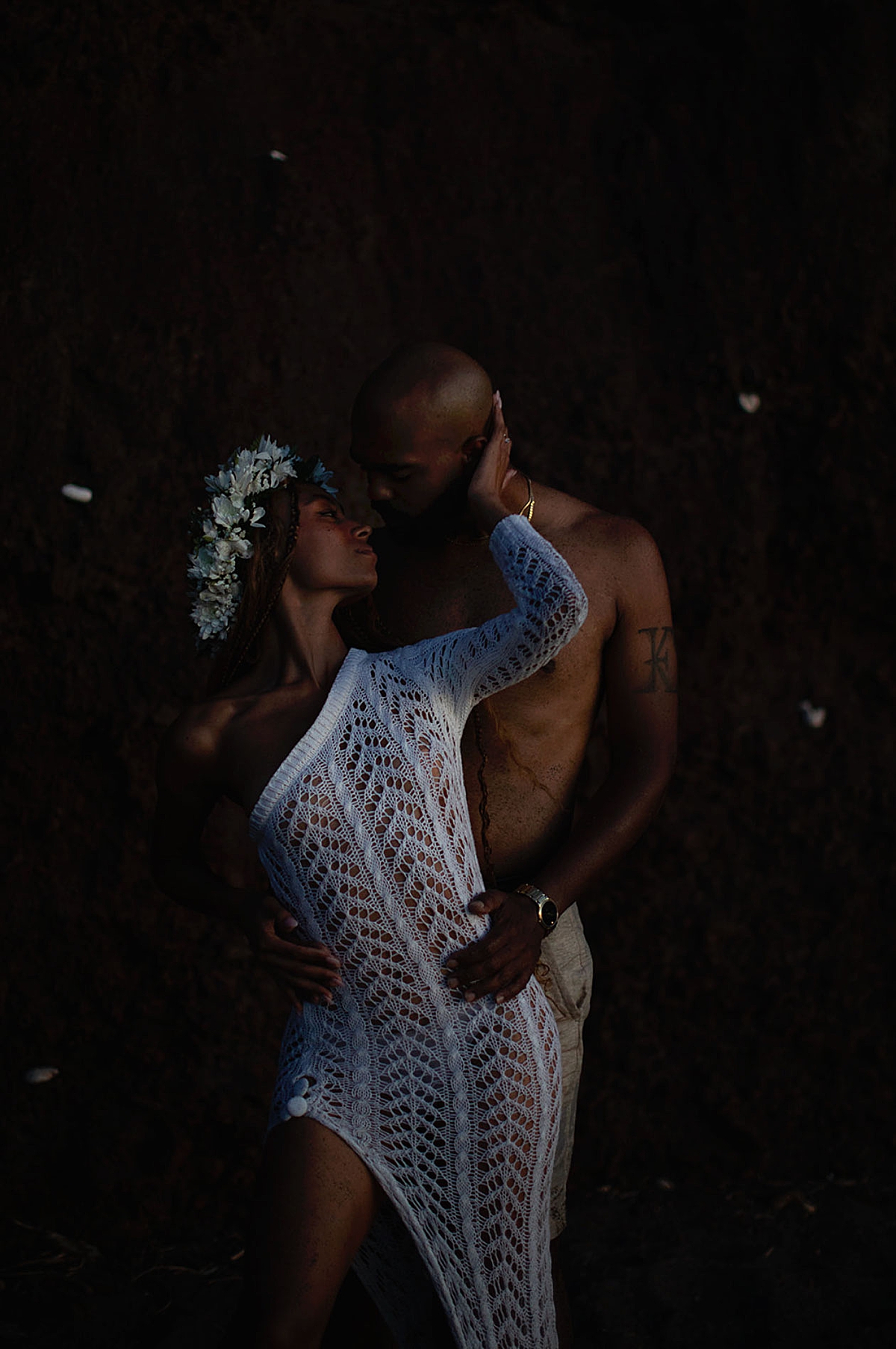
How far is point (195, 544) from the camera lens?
97.1 inches

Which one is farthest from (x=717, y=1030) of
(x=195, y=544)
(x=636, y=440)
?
(x=195, y=544)

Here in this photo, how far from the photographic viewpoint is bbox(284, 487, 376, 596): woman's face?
2.34 m

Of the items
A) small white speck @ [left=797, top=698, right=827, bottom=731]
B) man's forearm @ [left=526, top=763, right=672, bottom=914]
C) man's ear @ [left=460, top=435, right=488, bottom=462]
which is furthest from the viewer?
small white speck @ [left=797, top=698, right=827, bottom=731]

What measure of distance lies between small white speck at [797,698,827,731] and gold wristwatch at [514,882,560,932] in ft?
7.42

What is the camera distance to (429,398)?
248cm

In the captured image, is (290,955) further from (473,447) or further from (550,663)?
(473,447)

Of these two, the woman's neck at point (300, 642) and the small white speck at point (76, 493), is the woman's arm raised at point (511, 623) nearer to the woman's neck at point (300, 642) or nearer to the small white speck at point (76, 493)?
the woman's neck at point (300, 642)

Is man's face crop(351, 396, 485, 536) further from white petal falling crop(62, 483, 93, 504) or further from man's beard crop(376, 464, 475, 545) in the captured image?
white petal falling crop(62, 483, 93, 504)

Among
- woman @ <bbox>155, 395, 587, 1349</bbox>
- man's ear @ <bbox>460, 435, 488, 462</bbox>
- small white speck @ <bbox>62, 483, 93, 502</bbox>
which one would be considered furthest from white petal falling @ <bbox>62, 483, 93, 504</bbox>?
woman @ <bbox>155, 395, 587, 1349</bbox>

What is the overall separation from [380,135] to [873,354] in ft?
6.00

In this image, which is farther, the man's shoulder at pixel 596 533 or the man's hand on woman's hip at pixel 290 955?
the man's shoulder at pixel 596 533

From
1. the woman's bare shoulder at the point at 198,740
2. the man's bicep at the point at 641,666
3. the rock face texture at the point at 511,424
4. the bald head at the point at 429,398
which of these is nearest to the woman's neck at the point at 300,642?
the woman's bare shoulder at the point at 198,740

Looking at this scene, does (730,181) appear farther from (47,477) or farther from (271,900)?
(271,900)

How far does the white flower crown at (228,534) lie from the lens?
7.75 feet
